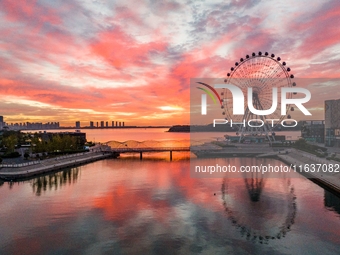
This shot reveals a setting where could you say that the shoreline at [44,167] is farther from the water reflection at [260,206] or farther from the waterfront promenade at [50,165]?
the water reflection at [260,206]

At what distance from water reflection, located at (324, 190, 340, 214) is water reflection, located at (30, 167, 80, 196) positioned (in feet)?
109

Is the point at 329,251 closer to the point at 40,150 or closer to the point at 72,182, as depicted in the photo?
the point at 72,182

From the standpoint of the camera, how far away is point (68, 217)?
2555cm

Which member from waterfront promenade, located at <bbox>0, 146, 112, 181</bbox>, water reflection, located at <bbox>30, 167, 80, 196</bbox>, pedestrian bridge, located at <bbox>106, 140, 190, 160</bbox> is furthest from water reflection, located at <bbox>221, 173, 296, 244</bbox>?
pedestrian bridge, located at <bbox>106, 140, 190, 160</bbox>

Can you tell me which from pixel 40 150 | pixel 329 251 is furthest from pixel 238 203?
pixel 40 150

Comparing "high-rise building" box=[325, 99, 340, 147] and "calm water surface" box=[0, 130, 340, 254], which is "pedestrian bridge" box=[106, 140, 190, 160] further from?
"high-rise building" box=[325, 99, 340, 147]

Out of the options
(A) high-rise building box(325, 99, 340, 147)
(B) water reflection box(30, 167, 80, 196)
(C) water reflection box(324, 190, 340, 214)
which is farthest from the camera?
(A) high-rise building box(325, 99, 340, 147)

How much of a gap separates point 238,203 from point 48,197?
21927 mm

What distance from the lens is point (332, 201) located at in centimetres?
3059

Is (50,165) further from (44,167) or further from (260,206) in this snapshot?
(260,206)

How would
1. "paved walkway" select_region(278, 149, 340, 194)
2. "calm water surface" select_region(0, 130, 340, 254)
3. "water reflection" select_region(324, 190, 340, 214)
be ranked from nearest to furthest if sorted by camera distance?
1. "calm water surface" select_region(0, 130, 340, 254)
2. "water reflection" select_region(324, 190, 340, 214)
3. "paved walkway" select_region(278, 149, 340, 194)

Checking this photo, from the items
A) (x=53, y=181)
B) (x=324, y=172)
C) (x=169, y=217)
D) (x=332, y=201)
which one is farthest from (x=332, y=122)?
(x=53, y=181)

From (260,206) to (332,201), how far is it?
8.50 m

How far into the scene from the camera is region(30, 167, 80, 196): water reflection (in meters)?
38.5
